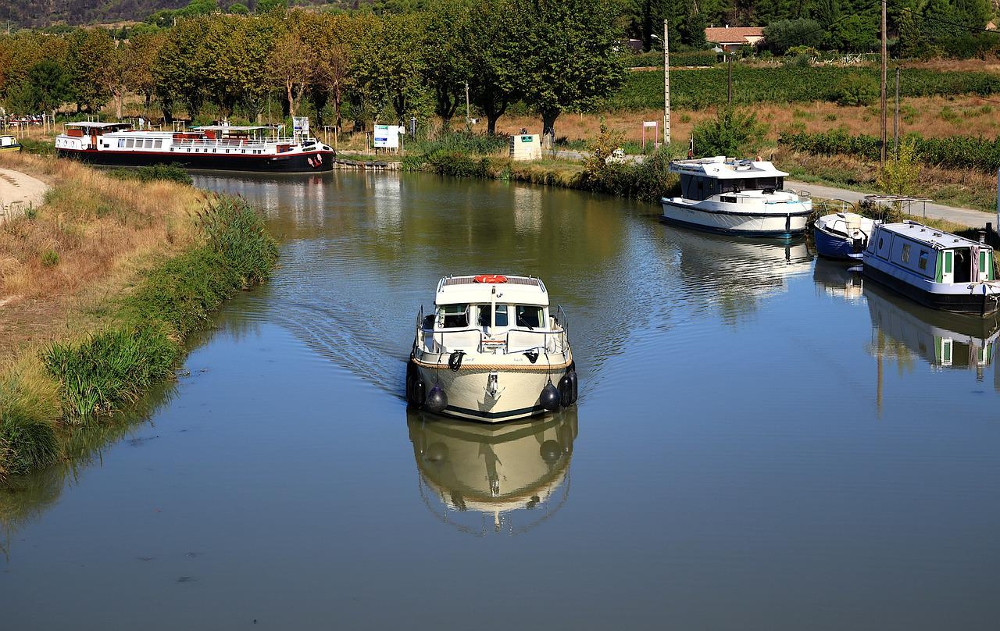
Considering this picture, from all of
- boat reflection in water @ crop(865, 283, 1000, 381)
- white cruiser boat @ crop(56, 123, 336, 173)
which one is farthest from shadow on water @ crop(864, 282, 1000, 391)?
white cruiser boat @ crop(56, 123, 336, 173)

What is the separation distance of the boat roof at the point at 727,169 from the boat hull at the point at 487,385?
86.6ft

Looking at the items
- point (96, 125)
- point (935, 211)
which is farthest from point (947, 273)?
point (96, 125)

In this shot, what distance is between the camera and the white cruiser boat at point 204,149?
2995 inches

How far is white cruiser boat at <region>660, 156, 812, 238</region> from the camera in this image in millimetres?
44469

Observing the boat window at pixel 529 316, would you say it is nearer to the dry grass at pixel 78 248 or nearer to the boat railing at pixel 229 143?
the dry grass at pixel 78 248

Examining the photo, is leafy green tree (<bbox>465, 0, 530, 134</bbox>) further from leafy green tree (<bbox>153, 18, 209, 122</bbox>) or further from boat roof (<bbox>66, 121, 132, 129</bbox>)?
leafy green tree (<bbox>153, 18, 209, 122</bbox>)

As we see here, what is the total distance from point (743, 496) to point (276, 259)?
24476 mm

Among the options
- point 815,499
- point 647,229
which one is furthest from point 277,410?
point 647,229

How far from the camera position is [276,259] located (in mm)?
39688

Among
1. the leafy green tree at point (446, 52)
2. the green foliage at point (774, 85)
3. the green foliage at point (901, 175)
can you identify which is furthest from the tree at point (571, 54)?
the green foliage at point (901, 175)

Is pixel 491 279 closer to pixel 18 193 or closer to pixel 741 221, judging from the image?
pixel 741 221

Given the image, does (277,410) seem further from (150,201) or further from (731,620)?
(150,201)

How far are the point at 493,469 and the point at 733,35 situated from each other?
133 m

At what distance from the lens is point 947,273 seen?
104 feet
